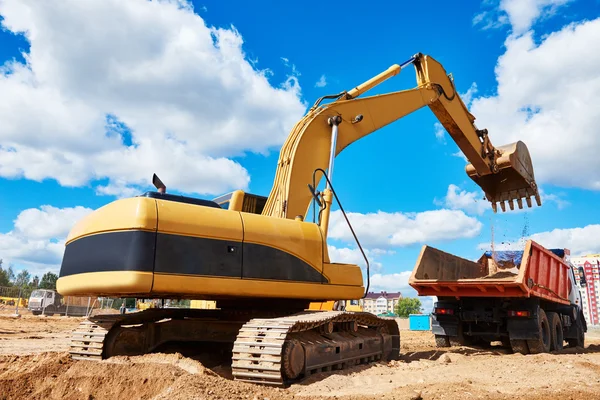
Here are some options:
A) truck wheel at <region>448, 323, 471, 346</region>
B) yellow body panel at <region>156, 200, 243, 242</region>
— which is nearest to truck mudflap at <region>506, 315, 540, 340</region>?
truck wheel at <region>448, 323, 471, 346</region>

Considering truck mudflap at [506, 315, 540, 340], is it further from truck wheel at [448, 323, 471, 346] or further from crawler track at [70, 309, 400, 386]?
crawler track at [70, 309, 400, 386]

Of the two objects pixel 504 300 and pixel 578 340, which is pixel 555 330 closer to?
pixel 504 300

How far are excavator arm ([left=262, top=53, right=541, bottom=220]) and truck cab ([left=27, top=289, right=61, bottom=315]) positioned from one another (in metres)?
31.3

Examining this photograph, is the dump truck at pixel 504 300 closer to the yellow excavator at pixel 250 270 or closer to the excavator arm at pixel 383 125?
the excavator arm at pixel 383 125

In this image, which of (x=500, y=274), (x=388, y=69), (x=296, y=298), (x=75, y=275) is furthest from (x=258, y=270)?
(x=500, y=274)

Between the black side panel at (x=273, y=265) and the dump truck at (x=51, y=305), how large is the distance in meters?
31.2

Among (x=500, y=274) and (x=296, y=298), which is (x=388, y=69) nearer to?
(x=296, y=298)

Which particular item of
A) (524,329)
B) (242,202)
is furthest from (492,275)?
(242,202)

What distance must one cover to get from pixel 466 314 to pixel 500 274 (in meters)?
2.72

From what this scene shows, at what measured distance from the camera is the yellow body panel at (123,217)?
17.4 feet

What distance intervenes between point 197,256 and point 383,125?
16.6 ft

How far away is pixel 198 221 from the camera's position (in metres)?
5.66

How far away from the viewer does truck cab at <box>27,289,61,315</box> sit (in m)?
33.5

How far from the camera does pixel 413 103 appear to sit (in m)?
10.1
